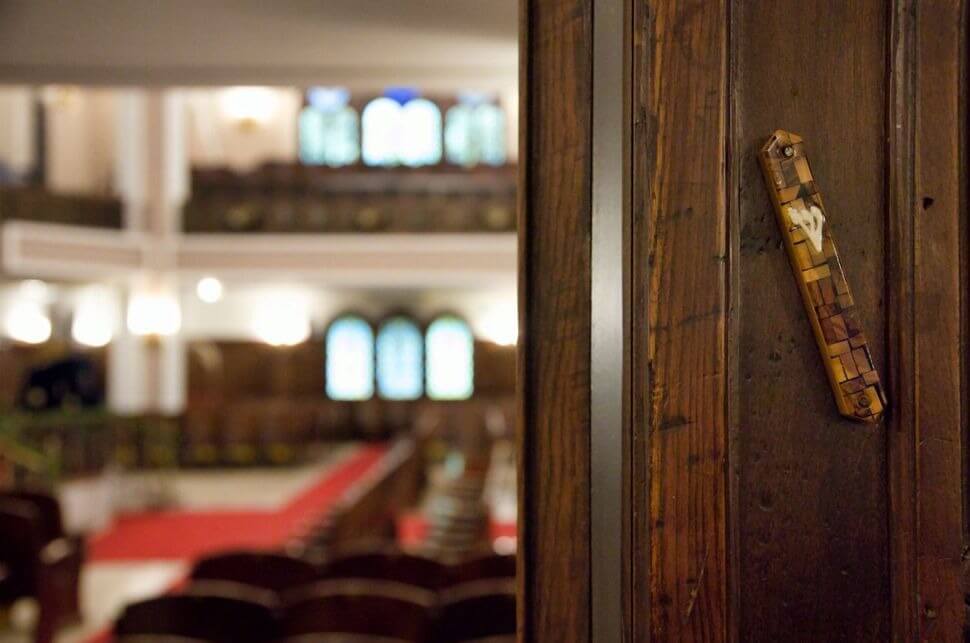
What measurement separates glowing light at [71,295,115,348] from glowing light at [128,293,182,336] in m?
1.99

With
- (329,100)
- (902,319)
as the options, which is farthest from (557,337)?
(329,100)

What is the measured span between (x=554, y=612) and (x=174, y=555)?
25.4ft

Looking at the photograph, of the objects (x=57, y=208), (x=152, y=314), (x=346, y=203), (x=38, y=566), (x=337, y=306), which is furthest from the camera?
(x=337, y=306)

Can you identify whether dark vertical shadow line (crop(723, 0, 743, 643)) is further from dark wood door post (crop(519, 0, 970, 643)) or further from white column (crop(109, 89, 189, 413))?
white column (crop(109, 89, 189, 413))

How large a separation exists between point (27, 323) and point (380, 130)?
23.1ft

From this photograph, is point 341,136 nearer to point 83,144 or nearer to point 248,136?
point 248,136

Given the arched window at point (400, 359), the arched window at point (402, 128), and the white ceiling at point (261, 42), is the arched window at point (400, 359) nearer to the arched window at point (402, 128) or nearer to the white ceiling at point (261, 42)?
the arched window at point (402, 128)

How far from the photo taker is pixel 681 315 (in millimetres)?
1160

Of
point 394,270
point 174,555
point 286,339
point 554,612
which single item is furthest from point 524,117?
point 286,339

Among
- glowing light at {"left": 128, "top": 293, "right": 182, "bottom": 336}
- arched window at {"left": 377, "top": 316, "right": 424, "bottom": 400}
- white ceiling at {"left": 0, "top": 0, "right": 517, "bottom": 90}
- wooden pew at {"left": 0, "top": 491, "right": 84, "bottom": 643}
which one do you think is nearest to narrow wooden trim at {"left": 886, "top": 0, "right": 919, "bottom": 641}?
white ceiling at {"left": 0, "top": 0, "right": 517, "bottom": 90}

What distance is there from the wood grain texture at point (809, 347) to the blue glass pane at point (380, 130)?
53.3 feet

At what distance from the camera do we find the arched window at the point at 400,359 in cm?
1681

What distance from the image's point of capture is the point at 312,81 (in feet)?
13.0

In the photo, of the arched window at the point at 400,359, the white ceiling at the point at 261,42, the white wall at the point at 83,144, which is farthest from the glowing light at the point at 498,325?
the white ceiling at the point at 261,42
